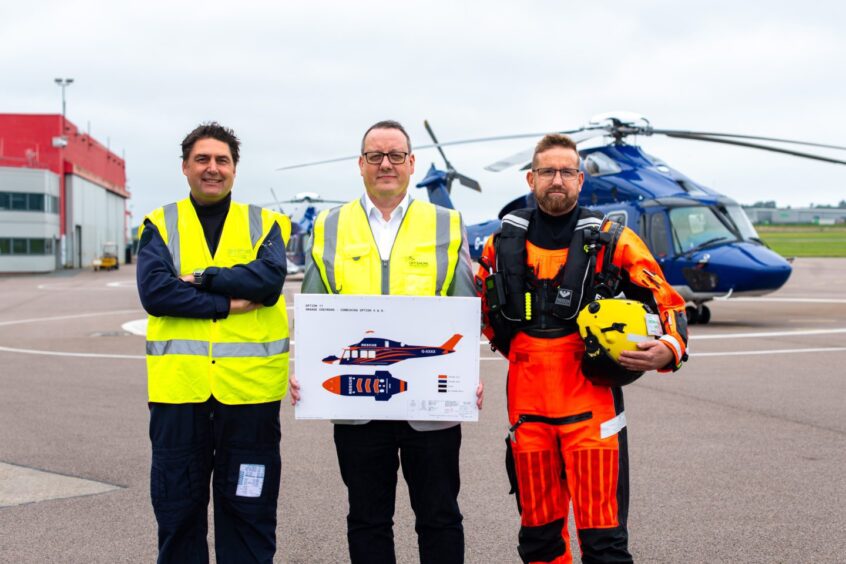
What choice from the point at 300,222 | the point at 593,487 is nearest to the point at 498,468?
the point at 593,487

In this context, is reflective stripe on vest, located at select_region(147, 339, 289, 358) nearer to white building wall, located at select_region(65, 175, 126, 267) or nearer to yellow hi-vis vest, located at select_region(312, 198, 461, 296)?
yellow hi-vis vest, located at select_region(312, 198, 461, 296)

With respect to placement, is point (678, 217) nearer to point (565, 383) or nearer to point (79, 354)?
point (79, 354)

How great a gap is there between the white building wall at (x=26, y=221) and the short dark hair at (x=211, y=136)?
52.0 m

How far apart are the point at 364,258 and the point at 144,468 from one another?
3.28 meters

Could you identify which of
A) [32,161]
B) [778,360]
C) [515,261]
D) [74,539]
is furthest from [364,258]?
[32,161]

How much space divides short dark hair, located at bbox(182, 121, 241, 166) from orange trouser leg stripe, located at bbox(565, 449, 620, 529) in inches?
78.1

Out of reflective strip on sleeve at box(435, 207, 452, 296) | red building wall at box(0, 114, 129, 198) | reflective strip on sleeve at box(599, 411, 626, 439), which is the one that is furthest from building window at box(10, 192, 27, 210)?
reflective strip on sleeve at box(599, 411, 626, 439)

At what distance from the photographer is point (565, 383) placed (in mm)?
3445

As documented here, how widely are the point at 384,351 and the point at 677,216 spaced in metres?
13.2

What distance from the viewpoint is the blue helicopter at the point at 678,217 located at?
1491 cm

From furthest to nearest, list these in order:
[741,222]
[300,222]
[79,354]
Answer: [300,222] < [741,222] < [79,354]

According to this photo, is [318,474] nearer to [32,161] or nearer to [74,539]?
[74,539]

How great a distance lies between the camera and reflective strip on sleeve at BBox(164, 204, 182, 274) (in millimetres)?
3625

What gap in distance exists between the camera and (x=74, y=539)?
177 inches
